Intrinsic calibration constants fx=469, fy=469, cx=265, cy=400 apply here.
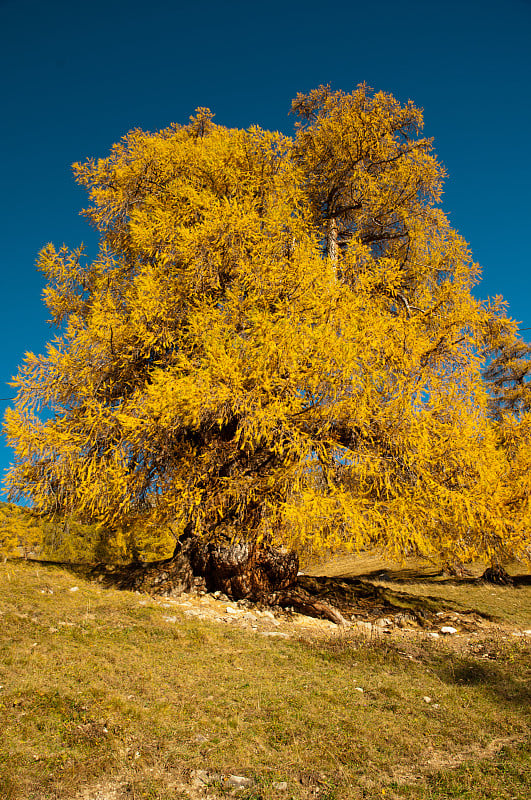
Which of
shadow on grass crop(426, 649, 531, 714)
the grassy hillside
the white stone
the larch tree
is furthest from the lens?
the white stone

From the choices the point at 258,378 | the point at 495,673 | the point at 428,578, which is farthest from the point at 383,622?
the point at 428,578

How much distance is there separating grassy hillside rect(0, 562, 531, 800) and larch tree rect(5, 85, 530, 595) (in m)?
1.55

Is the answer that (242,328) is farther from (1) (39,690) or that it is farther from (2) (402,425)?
(1) (39,690)

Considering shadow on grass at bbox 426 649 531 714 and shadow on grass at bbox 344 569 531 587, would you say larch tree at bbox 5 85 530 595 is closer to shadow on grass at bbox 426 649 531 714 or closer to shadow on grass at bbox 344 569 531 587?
shadow on grass at bbox 426 649 531 714

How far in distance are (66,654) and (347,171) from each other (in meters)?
10.2

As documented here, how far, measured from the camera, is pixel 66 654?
14.4ft

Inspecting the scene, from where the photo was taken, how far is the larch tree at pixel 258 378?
6.94 m

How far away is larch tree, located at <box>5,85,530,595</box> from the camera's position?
22.8 ft

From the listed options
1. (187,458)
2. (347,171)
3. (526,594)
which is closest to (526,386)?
(526,594)

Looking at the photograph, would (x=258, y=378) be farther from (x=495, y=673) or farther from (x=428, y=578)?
(x=428, y=578)

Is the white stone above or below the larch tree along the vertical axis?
below

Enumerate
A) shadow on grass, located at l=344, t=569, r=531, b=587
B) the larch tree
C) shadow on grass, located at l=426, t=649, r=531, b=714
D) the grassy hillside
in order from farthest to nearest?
shadow on grass, located at l=344, t=569, r=531, b=587 → the larch tree → shadow on grass, located at l=426, t=649, r=531, b=714 → the grassy hillside

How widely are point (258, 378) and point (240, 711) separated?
13.9 ft

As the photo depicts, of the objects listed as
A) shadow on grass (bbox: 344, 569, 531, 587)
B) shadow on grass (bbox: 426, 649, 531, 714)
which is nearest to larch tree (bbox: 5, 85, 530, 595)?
shadow on grass (bbox: 426, 649, 531, 714)
